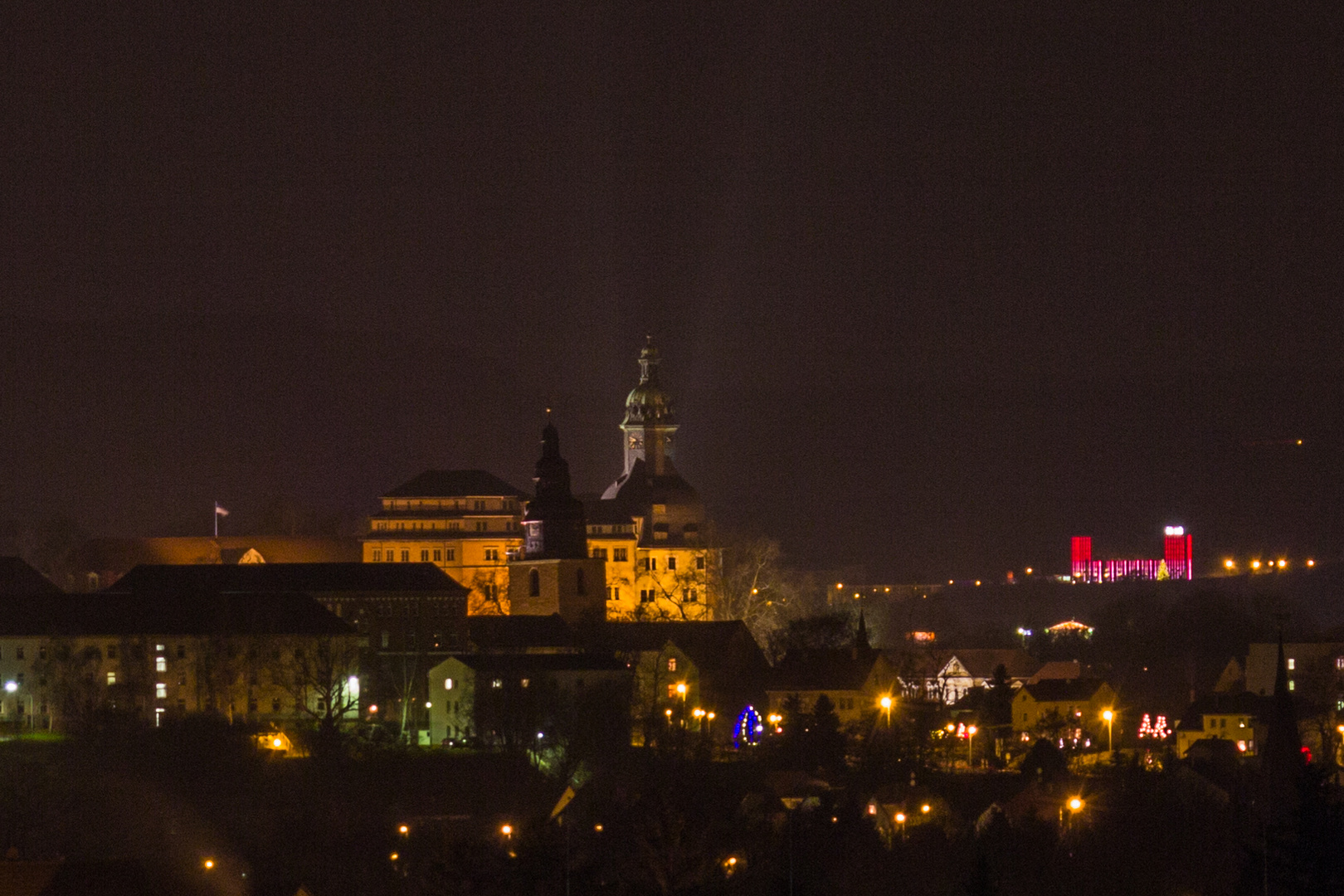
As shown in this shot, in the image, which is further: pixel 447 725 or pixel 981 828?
pixel 447 725

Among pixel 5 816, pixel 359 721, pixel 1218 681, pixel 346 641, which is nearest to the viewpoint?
pixel 5 816

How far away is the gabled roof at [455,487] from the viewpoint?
139 metres

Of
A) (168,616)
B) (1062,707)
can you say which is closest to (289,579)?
(168,616)

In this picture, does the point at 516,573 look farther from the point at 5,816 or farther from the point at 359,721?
the point at 5,816

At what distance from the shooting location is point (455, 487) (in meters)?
140

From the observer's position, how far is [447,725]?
99188mm

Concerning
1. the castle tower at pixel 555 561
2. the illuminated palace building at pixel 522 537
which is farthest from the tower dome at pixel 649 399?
the castle tower at pixel 555 561

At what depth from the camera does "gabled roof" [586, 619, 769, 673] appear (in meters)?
111

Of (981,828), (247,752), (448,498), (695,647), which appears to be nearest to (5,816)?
(247,752)

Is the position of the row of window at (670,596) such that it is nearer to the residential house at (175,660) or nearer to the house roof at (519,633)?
the house roof at (519,633)

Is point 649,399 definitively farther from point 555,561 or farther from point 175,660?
point 175,660

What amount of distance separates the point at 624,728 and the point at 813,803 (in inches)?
476

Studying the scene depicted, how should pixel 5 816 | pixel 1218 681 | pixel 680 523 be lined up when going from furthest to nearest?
pixel 680 523 → pixel 1218 681 → pixel 5 816

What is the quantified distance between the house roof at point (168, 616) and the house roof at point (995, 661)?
40663 millimetres
